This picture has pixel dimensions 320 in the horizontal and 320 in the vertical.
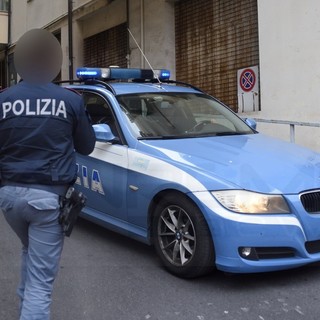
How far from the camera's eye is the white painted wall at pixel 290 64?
835 centimetres

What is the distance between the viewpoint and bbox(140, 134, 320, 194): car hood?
385 cm

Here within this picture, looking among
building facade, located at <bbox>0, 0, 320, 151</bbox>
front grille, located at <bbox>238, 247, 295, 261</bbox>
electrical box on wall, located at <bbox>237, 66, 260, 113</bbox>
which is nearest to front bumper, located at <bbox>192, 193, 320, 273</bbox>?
front grille, located at <bbox>238, 247, 295, 261</bbox>

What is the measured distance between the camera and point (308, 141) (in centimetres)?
853

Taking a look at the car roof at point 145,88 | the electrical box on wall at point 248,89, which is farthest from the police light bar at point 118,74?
the electrical box on wall at point 248,89

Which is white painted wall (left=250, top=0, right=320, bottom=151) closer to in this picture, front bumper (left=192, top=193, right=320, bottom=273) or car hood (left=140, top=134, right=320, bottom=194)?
car hood (left=140, top=134, right=320, bottom=194)

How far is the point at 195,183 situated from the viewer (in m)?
3.92

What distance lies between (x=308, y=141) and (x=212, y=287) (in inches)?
205

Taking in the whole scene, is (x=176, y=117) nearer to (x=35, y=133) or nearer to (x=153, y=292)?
(x=153, y=292)

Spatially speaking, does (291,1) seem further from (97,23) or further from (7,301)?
(97,23)

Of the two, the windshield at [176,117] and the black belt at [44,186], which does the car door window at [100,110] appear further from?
the black belt at [44,186]

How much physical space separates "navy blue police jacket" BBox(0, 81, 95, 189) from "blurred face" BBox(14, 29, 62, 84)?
0.17 ft

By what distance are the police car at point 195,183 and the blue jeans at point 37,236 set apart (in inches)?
57.4

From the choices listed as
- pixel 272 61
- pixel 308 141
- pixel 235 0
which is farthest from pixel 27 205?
pixel 235 0

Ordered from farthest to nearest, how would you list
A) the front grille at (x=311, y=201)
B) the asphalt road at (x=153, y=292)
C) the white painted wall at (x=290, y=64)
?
the white painted wall at (x=290, y=64)
the front grille at (x=311, y=201)
the asphalt road at (x=153, y=292)
